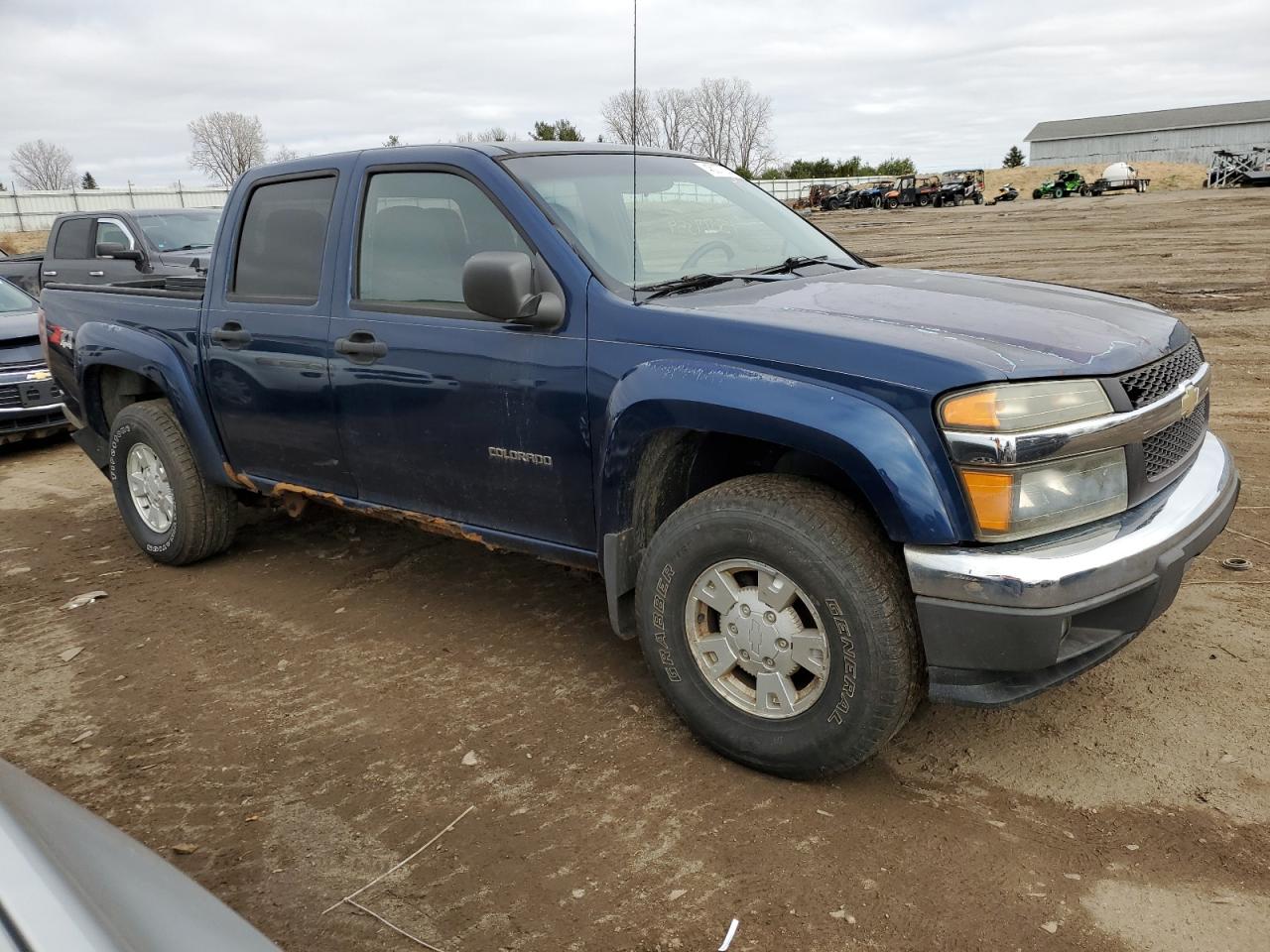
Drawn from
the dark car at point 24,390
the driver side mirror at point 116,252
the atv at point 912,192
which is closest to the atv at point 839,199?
the atv at point 912,192

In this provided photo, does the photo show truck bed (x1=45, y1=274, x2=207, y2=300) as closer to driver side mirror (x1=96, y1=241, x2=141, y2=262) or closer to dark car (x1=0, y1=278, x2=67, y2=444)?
dark car (x1=0, y1=278, x2=67, y2=444)

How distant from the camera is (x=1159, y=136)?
267ft

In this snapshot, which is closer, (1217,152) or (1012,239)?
(1012,239)

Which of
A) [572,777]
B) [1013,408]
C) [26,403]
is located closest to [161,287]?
[26,403]

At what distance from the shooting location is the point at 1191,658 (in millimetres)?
3646

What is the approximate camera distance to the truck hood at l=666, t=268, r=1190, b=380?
2699mm

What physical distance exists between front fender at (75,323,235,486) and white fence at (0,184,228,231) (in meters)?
45.3

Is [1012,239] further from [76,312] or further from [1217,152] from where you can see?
[1217,152]

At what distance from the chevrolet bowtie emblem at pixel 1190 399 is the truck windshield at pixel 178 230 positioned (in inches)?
434

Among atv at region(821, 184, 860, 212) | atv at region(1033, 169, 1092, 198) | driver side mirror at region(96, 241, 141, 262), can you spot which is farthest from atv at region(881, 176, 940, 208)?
driver side mirror at region(96, 241, 141, 262)

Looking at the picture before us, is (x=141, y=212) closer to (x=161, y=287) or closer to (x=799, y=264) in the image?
(x=161, y=287)

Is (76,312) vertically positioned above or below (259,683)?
above

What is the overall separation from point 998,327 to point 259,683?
2.93 metres

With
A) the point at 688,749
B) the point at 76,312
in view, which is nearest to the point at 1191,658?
the point at 688,749
